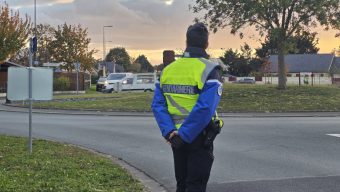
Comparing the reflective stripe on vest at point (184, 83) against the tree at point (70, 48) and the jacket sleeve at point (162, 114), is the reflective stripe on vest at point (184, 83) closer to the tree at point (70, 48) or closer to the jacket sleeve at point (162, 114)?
the jacket sleeve at point (162, 114)

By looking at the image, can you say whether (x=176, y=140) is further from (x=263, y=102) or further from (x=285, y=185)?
(x=263, y=102)

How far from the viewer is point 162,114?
4.53 m

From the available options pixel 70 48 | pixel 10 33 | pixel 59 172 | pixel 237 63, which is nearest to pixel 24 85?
pixel 59 172

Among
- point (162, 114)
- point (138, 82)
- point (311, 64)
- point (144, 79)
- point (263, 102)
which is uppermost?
point (311, 64)

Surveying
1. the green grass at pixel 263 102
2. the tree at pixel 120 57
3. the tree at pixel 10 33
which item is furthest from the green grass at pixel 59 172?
the tree at pixel 120 57

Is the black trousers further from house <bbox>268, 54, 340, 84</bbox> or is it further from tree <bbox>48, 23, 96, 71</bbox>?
house <bbox>268, 54, 340, 84</bbox>

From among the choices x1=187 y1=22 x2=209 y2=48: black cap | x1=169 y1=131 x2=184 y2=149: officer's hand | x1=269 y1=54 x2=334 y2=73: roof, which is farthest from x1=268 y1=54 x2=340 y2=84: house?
x1=169 y1=131 x2=184 y2=149: officer's hand

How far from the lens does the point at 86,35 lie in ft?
224

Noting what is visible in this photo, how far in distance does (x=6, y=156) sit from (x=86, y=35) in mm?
60348

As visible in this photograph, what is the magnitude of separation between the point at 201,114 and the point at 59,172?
397 centimetres

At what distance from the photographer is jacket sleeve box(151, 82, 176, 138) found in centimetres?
445

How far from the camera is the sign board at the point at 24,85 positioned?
30.9ft

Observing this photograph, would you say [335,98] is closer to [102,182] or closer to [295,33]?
[295,33]

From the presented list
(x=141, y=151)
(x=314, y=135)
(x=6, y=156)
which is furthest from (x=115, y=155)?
(x=314, y=135)
